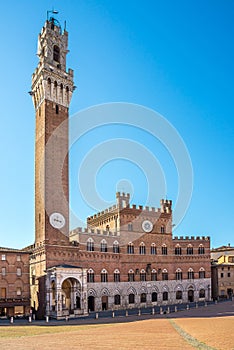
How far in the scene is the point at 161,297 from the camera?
203ft

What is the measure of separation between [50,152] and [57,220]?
9.34 m

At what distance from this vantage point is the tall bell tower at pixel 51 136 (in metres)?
52.2

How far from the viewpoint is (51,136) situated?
54656mm

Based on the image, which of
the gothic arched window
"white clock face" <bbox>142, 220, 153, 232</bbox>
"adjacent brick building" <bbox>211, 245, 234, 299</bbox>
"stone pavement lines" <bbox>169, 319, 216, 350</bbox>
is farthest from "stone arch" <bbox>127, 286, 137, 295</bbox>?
the gothic arched window

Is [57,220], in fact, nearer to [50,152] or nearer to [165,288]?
[50,152]

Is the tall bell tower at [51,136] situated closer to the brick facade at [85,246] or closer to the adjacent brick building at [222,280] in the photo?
the brick facade at [85,246]

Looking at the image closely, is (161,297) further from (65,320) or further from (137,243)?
(65,320)

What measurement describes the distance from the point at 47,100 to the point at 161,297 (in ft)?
114

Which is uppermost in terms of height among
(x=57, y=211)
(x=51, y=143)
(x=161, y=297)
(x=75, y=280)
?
(x=51, y=143)

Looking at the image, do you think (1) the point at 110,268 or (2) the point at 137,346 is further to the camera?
(1) the point at 110,268

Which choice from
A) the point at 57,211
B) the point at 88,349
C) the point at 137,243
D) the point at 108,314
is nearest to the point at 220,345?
the point at 88,349

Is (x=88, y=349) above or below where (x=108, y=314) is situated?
above

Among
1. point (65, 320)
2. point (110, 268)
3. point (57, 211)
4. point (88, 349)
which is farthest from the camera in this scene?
point (110, 268)

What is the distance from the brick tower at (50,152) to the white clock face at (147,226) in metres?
14.2
